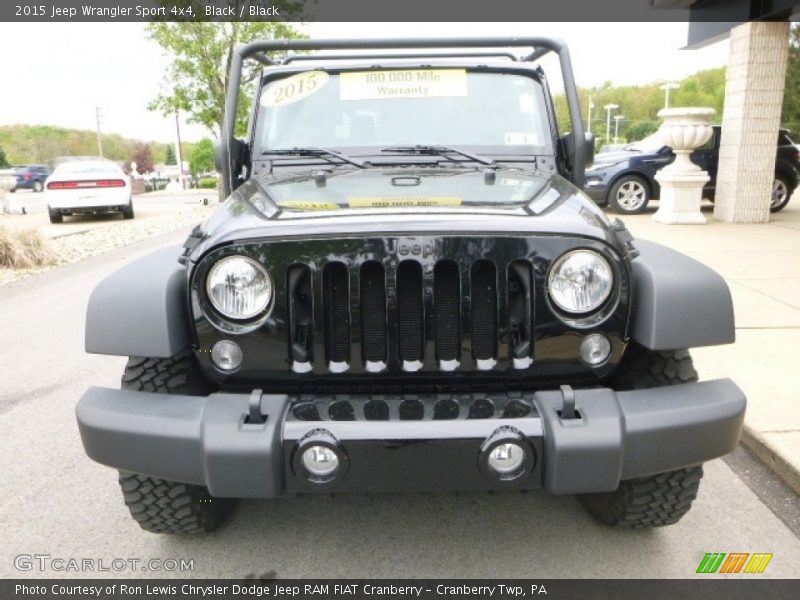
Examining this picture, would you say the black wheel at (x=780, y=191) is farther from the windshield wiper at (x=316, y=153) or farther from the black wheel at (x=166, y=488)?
the black wheel at (x=166, y=488)

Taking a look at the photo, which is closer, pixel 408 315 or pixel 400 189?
pixel 408 315

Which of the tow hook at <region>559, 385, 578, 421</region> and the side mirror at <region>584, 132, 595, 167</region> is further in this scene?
the side mirror at <region>584, 132, 595, 167</region>

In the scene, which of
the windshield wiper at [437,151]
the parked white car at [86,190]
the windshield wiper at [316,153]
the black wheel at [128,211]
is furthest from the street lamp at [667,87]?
the windshield wiper at [316,153]

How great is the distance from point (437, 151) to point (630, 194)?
10.9 meters

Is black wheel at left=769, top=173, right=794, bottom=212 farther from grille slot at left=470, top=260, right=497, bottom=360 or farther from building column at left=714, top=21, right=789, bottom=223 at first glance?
grille slot at left=470, top=260, right=497, bottom=360

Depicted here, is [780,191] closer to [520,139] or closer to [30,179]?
[520,139]

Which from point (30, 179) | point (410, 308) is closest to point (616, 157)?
point (410, 308)

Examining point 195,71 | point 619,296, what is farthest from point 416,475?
point 195,71

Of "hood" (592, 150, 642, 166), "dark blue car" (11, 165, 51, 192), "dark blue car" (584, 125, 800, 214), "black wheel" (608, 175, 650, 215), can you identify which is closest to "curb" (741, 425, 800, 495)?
"dark blue car" (584, 125, 800, 214)

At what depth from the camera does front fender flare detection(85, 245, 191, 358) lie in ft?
6.70

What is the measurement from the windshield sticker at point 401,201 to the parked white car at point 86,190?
1377cm

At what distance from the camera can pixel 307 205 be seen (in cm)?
229

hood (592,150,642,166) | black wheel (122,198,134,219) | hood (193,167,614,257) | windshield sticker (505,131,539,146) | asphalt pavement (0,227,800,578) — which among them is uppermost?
windshield sticker (505,131,539,146)

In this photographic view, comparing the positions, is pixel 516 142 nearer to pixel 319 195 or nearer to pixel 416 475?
pixel 319 195
